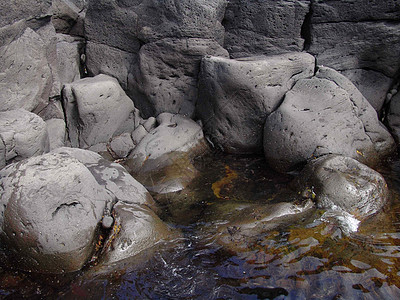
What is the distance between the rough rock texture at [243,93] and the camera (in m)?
5.04

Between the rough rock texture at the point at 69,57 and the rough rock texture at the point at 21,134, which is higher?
the rough rock texture at the point at 69,57

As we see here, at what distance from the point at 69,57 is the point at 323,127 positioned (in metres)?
3.95

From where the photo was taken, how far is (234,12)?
5676 millimetres

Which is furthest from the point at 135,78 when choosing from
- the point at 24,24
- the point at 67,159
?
the point at 67,159

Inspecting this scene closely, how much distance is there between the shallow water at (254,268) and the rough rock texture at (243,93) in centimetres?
168

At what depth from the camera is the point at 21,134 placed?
4.12 meters

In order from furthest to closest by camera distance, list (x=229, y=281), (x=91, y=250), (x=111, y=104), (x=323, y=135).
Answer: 1. (x=111, y=104)
2. (x=323, y=135)
3. (x=91, y=250)
4. (x=229, y=281)

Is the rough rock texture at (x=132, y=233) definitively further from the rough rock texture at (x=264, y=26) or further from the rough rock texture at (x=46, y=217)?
the rough rock texture at (x=264, y=26)

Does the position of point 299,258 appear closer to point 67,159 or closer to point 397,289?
point 397,289

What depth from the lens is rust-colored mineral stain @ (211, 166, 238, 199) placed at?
438 cm

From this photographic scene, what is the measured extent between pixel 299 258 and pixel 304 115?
2.19 m

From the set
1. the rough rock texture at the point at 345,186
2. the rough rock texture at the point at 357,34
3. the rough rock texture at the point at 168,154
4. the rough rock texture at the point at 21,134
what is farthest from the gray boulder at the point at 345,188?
the rough rock texture at the point at 21,134

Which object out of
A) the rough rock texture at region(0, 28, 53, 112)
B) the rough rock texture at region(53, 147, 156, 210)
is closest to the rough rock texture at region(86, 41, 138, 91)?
the rough rock texture at region(0, 28, 53, 112)

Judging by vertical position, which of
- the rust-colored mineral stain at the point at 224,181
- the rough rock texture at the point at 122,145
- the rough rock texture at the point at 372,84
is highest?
the rough rock texture at the point at 372,84
